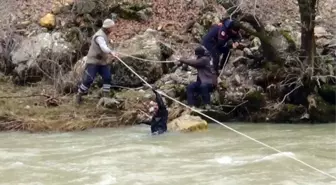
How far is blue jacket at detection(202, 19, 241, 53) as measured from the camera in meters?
13.8

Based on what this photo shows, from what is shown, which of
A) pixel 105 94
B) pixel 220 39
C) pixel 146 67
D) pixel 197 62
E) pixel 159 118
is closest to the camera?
pixel 159 118

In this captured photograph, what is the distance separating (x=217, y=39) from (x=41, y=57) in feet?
13.6

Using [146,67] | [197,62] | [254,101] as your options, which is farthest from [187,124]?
[146,67]

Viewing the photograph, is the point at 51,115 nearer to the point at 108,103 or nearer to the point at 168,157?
the point at 108,103

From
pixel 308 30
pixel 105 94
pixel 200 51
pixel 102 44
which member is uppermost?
pixel 308 30

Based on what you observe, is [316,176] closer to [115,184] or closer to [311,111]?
[115,184]

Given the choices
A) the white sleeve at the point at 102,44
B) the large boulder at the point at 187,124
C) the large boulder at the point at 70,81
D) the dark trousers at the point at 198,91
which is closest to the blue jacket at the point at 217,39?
the dark trousers at the point at 198,91

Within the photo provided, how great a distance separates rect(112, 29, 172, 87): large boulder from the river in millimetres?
2114

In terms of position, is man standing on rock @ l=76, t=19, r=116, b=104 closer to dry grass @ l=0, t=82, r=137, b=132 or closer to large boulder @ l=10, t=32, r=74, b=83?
dry grass @ l=0, t=82, r=137, b=132

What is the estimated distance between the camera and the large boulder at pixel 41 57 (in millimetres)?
15242

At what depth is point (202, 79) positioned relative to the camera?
12.9 metres

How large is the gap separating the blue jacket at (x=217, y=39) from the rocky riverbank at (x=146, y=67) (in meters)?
0.38

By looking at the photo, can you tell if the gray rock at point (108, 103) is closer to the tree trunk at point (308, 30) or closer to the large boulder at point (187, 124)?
the large boulder at point (187, 124)

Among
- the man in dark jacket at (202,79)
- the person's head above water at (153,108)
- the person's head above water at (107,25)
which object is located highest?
the person's head above water at (107,25)
